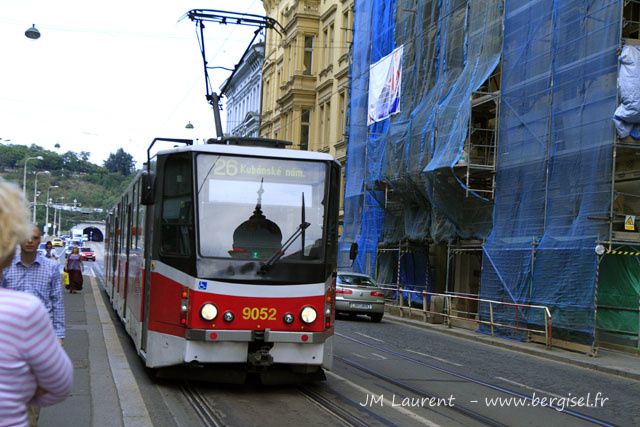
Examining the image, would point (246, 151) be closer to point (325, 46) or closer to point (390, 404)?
point (390, 404)

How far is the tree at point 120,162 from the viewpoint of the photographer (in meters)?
154

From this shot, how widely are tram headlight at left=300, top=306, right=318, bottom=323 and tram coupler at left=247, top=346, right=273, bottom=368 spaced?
0.56m

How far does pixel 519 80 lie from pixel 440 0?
724 centimetres

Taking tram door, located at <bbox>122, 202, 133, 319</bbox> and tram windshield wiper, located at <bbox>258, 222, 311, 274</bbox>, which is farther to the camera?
tram door, located at <bbox>122, 202, 133, 319</bbox>

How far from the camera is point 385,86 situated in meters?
33.6

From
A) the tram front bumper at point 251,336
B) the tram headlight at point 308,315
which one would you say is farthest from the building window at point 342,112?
the tram front bumper at point 251,336

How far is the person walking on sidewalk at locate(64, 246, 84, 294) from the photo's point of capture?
2742cm

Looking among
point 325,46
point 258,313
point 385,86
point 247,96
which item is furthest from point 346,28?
point 258,313

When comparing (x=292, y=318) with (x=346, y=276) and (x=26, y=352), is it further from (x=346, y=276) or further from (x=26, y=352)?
(x=346, y=276)

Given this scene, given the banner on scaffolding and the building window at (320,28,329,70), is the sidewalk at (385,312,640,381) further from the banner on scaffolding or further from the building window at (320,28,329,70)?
the building window at (320,28,329,70)

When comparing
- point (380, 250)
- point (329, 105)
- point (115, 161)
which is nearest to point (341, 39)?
point (329, 105)

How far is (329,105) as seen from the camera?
1799 inches

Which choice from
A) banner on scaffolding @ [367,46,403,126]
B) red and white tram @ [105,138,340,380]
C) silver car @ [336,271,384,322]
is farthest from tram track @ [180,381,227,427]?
banner on scaffolding @ [367,46,403,126]

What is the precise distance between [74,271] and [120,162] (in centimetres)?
13273
